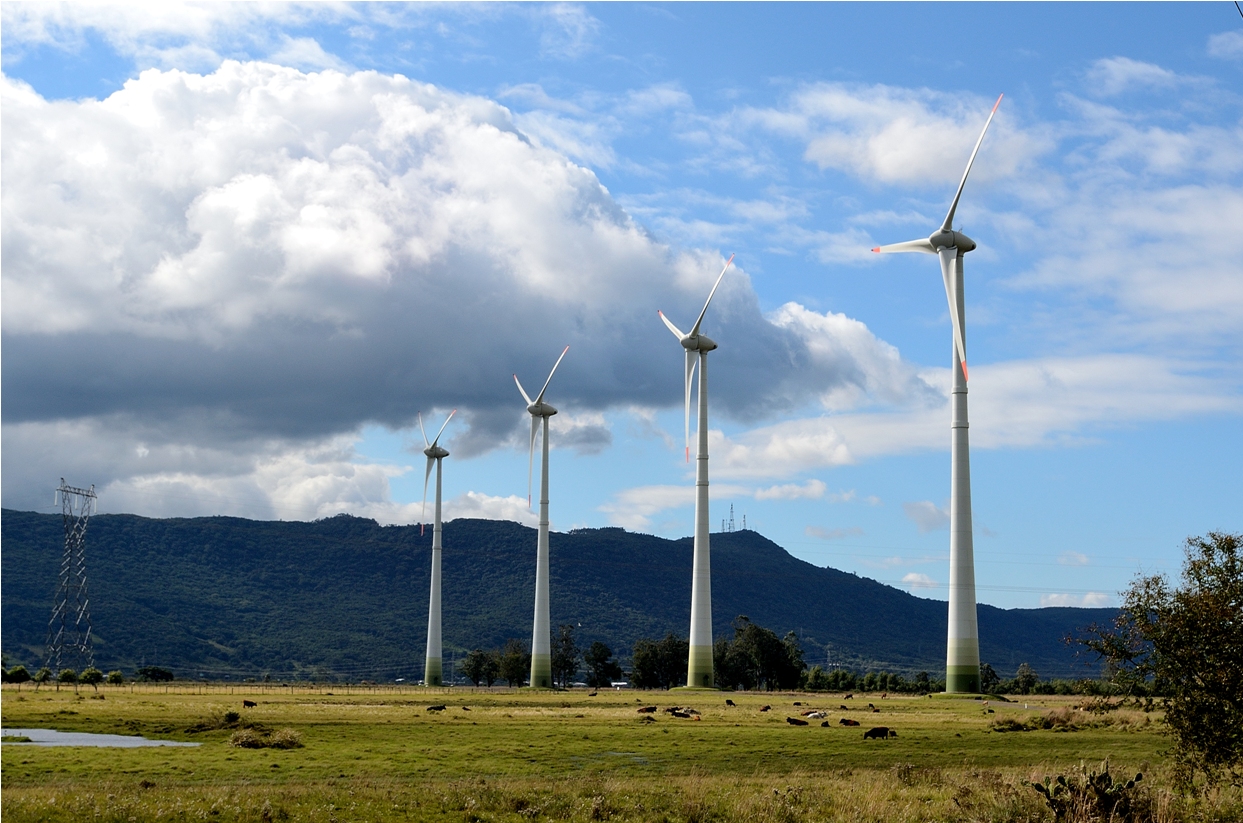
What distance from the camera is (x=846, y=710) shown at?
88562 millimetres

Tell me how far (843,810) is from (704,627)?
96242 mm

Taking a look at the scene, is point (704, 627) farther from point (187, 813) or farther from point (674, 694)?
point (187, 813)

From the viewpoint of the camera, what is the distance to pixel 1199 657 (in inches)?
1364

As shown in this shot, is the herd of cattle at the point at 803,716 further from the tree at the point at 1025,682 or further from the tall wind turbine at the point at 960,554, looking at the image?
the tree at the point at 1025,682

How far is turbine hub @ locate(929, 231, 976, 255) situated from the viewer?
358ft

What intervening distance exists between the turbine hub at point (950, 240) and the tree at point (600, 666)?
339 feet

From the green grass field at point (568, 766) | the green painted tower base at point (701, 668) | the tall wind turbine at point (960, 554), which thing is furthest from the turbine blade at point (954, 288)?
the green painted tower base at point (701, 668)

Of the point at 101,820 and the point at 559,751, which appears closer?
the point at 101,820

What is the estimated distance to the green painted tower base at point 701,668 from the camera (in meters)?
132

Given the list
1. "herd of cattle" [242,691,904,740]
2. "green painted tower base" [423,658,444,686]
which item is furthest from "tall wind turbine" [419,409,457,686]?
"herd of cattle" [242,691,904,740]

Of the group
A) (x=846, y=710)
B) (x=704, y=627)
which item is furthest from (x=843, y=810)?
(x=704, y=627)

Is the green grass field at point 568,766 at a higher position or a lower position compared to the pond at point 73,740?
higher

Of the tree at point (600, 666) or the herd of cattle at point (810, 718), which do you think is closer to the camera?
the herd of cattle at point (810, 718)

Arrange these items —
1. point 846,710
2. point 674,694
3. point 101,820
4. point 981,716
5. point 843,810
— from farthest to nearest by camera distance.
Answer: point 674,694, point 846,710, point 981,716, point 843,810, point 101,820
